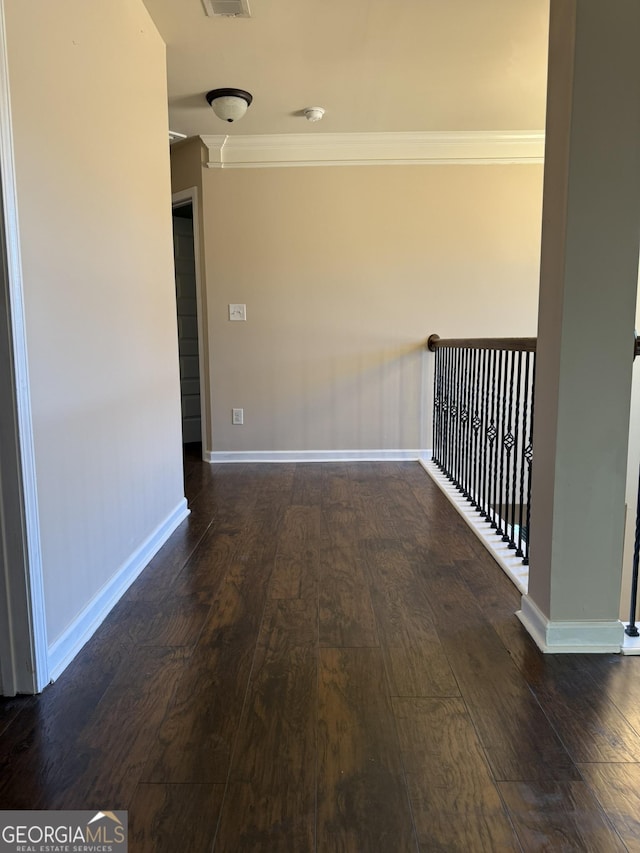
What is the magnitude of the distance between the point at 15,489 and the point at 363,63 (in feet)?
9.09

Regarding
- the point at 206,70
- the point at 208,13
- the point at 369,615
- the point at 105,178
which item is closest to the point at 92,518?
the point at 369,615

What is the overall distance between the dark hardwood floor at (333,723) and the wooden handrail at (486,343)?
0.93 metres

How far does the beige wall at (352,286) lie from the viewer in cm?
409

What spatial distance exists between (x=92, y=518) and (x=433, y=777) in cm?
134

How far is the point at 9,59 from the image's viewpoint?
4.54ft

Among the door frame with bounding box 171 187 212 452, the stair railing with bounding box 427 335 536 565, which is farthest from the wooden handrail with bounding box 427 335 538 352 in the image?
the door frame with bounding box 171 187 212 452

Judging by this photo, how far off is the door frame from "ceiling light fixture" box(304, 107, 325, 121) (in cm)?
104

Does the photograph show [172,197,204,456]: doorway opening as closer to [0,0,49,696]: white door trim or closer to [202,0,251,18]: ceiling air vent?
[202,0,251,18]: ceiling air vent

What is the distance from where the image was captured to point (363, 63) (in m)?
2.90

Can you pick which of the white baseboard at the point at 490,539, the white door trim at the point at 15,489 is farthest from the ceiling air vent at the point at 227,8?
the white baseboard at the point at 490,539

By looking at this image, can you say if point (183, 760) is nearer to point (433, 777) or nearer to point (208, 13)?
point (433, 777)

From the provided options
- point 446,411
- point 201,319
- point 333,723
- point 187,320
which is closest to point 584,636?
point 333,723

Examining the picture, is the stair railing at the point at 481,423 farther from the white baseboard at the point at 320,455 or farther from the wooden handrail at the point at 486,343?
the white baseboard at the point at 320,455

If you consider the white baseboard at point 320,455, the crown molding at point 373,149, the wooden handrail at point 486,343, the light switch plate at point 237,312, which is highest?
the crown molding at point 373,149
